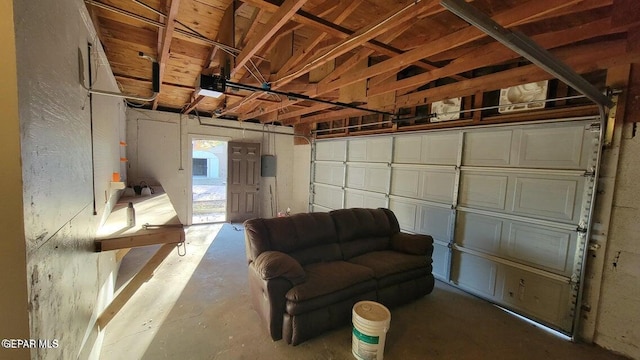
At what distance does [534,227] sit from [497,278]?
0.74 meters

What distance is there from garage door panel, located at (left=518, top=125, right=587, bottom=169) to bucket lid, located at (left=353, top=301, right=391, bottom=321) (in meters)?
2.21

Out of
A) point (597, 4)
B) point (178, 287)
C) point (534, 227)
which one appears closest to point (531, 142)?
point (534, 227)

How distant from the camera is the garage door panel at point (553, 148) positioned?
233cm

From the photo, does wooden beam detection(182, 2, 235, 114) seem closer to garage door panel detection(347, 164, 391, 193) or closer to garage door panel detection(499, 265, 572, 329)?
garage door panel detection(347, 164, 391, 193)

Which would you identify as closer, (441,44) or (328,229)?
(441,44)

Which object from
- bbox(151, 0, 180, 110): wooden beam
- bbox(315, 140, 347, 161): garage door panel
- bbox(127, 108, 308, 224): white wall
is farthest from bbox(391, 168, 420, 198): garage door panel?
bbox(151, 0, 180, 110): wooden beam

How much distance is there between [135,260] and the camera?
3801 mm

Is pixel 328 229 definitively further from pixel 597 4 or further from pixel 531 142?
pixel 597 4

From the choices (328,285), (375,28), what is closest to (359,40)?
(375,28)

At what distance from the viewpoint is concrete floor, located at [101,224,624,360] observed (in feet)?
6.75

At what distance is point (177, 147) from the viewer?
530cm

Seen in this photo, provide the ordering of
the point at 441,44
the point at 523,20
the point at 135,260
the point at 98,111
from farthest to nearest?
the point at 135,260 < the point at 98,111 < the point at 441,44 < the point at 523,20

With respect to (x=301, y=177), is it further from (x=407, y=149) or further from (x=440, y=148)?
(x=440, y=148)

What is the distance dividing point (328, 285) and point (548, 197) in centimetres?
243
